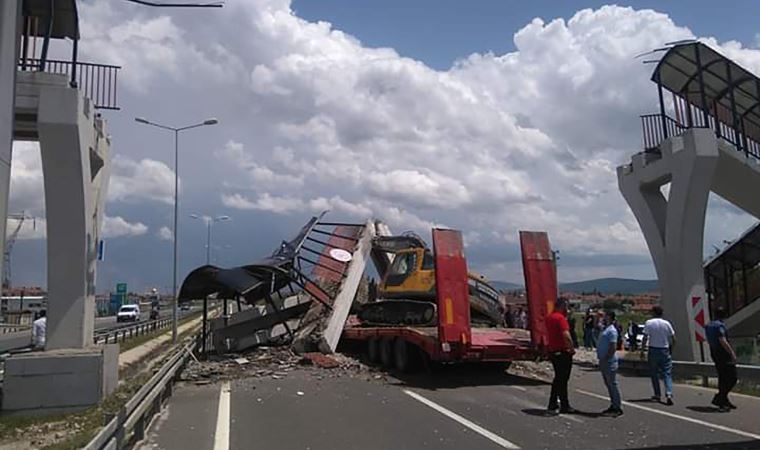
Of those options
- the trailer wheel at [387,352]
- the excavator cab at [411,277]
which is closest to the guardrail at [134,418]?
the trailer wheel at [387,352]

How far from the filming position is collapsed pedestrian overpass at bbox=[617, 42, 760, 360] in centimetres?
1825

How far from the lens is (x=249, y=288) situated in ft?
68.5

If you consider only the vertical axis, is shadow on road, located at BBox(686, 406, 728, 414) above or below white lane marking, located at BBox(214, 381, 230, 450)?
below

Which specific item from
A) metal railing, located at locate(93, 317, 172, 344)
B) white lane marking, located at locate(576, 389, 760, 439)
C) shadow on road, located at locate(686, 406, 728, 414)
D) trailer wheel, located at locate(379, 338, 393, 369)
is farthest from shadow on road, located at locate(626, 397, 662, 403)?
metal railing, located at locate(93, 317, 172, 344)

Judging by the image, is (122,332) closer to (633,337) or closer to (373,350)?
(373,350)

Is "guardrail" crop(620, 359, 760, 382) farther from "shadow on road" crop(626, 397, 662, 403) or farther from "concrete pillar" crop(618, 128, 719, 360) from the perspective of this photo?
"shadow on road" crop(626, 397, 662, 403)

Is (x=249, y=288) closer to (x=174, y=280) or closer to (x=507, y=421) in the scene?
(x=507, y=421)

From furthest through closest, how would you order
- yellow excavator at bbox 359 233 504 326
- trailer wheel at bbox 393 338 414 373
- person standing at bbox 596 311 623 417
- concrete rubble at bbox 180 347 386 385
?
yellow excavator at bbox 359 233 504 326
concrete rubble at bbox 180 347 386 385
trailer wheel at bbox 393 338 414 373
person standing at bbox 596 311 623 417

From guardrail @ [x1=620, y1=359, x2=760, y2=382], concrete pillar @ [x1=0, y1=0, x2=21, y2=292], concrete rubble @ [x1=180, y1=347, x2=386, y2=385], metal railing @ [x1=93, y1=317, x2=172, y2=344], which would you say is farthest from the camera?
metal railing @ [x1=93, y1=317, x2=172, y2=344]

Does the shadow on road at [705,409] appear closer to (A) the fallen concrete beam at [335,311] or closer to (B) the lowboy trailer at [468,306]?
(B) the lowboy trailer at [468,306]

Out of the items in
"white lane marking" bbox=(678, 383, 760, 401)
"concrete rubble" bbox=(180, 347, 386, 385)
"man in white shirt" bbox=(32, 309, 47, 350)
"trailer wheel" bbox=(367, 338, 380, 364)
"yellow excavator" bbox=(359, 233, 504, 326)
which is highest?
"yellow excavator" bbox=(359, 233, 504, 326)

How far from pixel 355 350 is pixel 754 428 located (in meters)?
13.1

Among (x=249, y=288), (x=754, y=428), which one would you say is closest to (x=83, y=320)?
(x=249, y=288)

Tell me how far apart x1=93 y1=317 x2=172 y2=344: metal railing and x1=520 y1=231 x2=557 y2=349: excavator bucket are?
46.7 ft
